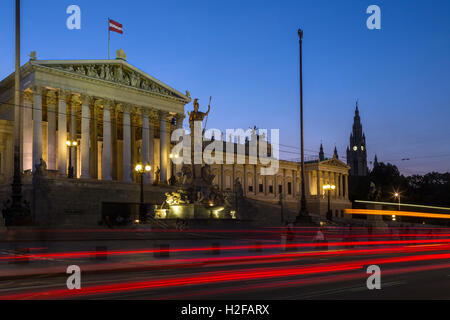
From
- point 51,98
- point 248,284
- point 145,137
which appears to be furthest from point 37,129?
point 248,284

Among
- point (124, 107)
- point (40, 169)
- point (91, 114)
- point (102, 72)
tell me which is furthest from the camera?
point (91, 114)

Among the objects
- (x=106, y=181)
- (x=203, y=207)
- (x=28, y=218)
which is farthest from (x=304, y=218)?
(x=106, y=181)

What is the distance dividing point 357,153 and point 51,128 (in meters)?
135

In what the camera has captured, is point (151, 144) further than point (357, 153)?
No

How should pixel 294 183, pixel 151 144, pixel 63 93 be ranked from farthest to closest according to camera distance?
1. pixel 294 183
2. pixel 151 144
3. pixel 63 93

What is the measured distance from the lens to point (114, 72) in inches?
2362

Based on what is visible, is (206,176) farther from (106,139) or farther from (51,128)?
(51,128)

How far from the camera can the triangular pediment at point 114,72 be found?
5478 centimetres

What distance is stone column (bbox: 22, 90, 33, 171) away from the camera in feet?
169

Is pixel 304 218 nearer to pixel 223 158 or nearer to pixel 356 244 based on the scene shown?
pixel 356 244

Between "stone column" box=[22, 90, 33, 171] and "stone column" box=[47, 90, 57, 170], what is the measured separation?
196 centimetres
